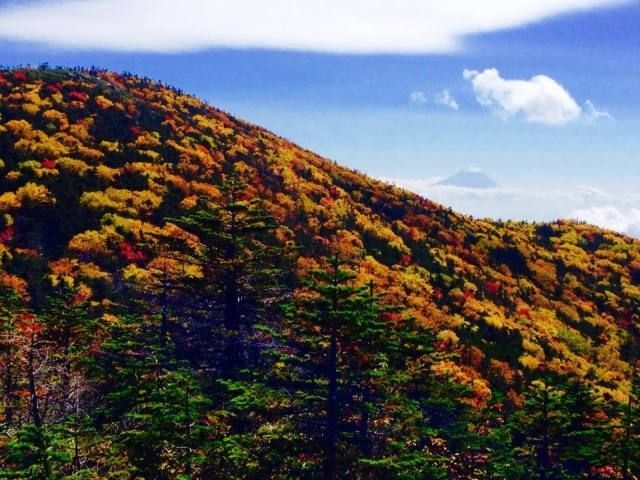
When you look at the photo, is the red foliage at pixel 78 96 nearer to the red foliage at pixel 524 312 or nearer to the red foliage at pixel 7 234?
the red foliage at pixel 7 234

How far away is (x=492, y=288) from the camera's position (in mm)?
40469

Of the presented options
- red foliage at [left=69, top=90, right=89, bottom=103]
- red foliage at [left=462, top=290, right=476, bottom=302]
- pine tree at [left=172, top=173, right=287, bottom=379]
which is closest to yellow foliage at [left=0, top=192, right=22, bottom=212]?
pine tree at [left=172, top=173, right=287, bottom=379]

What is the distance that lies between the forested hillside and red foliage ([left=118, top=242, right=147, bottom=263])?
12 cm

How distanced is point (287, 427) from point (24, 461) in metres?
5.65

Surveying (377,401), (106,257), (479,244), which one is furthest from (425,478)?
(479,244)

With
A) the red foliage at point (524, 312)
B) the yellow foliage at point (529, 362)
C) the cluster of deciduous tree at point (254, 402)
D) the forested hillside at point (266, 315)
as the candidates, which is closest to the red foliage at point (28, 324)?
the forested hillside at point (266, 315)

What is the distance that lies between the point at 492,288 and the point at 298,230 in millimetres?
14653

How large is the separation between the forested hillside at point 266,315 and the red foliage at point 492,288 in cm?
34

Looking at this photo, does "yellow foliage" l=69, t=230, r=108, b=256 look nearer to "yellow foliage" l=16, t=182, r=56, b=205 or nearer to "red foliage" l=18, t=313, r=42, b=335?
"yellow foliage" l=16, t=182, r=56, b=205

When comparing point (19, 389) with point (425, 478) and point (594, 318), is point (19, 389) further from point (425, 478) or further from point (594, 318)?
point (594, 318)

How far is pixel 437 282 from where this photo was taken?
124 ft

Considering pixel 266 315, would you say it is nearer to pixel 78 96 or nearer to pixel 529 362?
pixel 529 362

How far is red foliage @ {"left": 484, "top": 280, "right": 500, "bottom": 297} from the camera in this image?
39.8 meters

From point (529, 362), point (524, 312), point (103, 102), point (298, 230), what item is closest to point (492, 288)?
point (524, 312)
